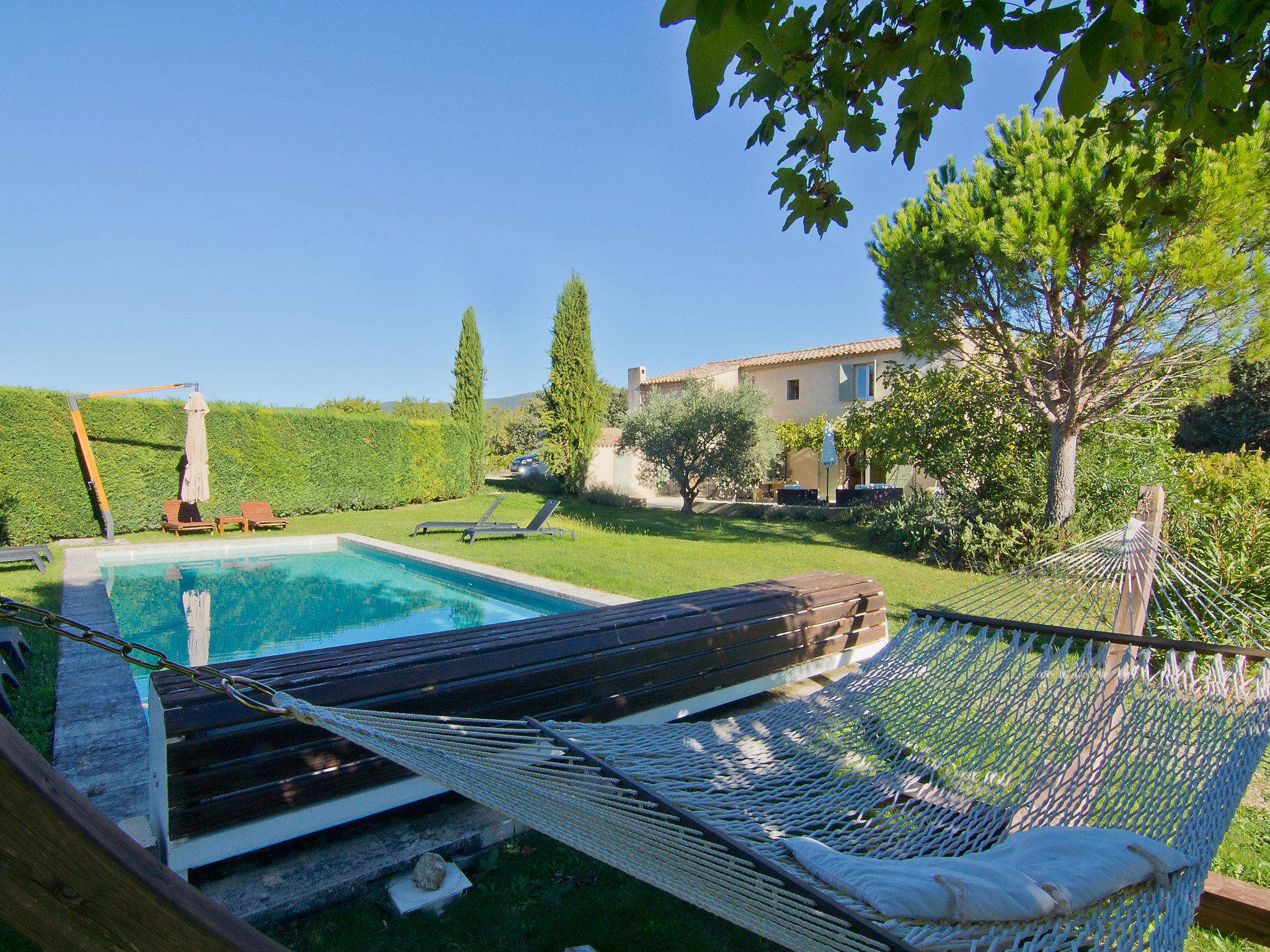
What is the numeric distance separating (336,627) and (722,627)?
4.54m

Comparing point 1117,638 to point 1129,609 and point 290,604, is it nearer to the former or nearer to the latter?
point 1129,609

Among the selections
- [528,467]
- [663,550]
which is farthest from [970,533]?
[528,467]

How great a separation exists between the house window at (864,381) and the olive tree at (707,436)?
17.8ft

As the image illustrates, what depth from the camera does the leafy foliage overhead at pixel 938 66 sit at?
5.58 ft

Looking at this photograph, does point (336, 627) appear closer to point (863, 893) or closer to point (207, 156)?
point (863, 893)

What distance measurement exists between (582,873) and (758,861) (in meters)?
1.26

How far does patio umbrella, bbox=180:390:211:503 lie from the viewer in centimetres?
1121

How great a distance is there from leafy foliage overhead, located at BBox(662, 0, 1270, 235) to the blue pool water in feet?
14.8

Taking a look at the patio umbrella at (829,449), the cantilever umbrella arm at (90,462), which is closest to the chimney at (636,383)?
the patio umbrella at (829,449)

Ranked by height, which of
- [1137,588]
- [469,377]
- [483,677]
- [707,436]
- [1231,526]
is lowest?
[483,677]

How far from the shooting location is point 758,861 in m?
1.34

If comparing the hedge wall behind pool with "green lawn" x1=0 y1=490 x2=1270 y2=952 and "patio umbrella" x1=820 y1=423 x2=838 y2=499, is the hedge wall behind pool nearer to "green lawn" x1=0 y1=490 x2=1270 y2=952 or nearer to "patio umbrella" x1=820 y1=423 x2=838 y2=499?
"green lawn" x1=0 y1=490 x2=1270 y2=952

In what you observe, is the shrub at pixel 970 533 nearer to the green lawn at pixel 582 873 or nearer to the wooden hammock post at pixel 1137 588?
the green lawn at pixel 582 873

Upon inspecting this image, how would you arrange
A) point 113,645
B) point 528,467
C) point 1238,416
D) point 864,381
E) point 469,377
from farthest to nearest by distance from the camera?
point 528,467, point 864,381, point 469,377, point 1238,416, point 113,645
